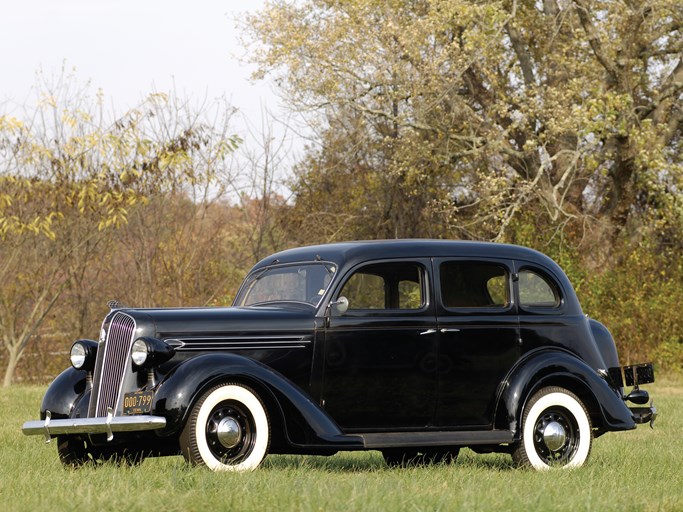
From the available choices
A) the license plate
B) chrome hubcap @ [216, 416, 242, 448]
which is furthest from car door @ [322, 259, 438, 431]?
the license plate

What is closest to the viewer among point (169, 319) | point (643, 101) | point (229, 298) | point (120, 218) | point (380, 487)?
point (380, 487)

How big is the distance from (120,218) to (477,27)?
806 cm

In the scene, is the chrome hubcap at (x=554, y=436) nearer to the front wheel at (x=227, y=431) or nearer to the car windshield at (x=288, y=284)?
the car windshield at (x=288, y=284)

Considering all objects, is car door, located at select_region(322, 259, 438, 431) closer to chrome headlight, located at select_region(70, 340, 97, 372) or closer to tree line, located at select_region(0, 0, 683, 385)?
chrome headlight, located at select_region(70, 340, 97, 372)

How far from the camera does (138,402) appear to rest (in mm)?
7926

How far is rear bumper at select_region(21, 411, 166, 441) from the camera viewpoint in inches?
301

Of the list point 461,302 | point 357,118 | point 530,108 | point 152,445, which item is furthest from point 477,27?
point 152,445

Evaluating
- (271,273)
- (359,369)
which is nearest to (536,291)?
(359,369)

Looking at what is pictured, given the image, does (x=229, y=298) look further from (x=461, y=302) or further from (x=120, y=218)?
(x=461, y=302)

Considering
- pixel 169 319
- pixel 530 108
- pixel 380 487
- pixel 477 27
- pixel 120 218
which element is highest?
pixel 477 27

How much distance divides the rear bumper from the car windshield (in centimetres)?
162

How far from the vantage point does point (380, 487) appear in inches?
263

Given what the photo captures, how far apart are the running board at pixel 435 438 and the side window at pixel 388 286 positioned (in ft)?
3.22

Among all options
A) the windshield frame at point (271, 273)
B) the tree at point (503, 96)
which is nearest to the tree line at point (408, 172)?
the tree at point (503, 96)
